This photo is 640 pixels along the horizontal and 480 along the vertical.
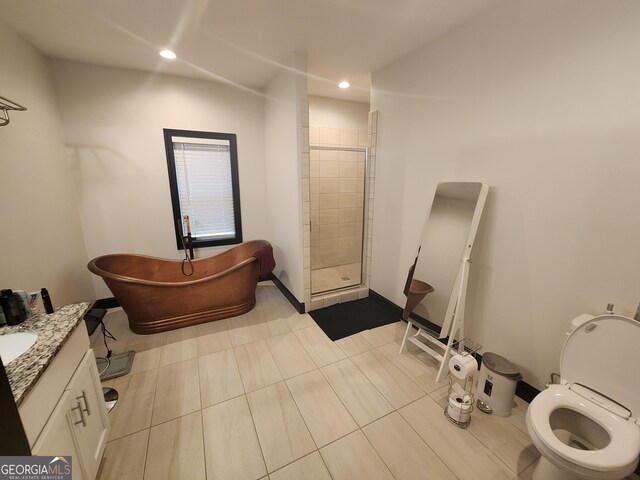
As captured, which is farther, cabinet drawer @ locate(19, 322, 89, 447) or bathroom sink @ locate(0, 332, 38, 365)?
bathroom sink @ locate(0, 332, 38, 365)

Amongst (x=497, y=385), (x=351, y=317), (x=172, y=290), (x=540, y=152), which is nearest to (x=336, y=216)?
(x=351, y=317)

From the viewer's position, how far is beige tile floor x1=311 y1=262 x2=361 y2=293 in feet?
11.2

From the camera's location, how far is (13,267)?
1.69 m

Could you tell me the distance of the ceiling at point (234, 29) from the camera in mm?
1670

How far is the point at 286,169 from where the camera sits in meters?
2.79

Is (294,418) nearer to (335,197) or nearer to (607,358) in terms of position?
(607,358)

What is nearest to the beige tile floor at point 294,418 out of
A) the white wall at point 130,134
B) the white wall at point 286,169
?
the white wall at point 286,169

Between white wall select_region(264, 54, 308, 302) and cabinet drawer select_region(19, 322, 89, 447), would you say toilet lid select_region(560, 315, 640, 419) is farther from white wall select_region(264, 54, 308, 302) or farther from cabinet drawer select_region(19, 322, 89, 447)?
cabinet drawer select_region(19, 322, 89, 447)

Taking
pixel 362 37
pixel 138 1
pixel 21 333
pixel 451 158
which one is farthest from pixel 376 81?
pixel 21 333

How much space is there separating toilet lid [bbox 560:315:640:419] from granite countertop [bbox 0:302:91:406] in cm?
231

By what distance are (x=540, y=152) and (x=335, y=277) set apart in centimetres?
270

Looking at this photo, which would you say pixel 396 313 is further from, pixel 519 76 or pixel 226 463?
pixel 519 76

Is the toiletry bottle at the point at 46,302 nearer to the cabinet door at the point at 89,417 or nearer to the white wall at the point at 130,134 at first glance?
the cabinet door at the point at 89,417

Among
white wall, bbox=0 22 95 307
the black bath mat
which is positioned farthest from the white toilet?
white wall, bbox=0 22 95 307
